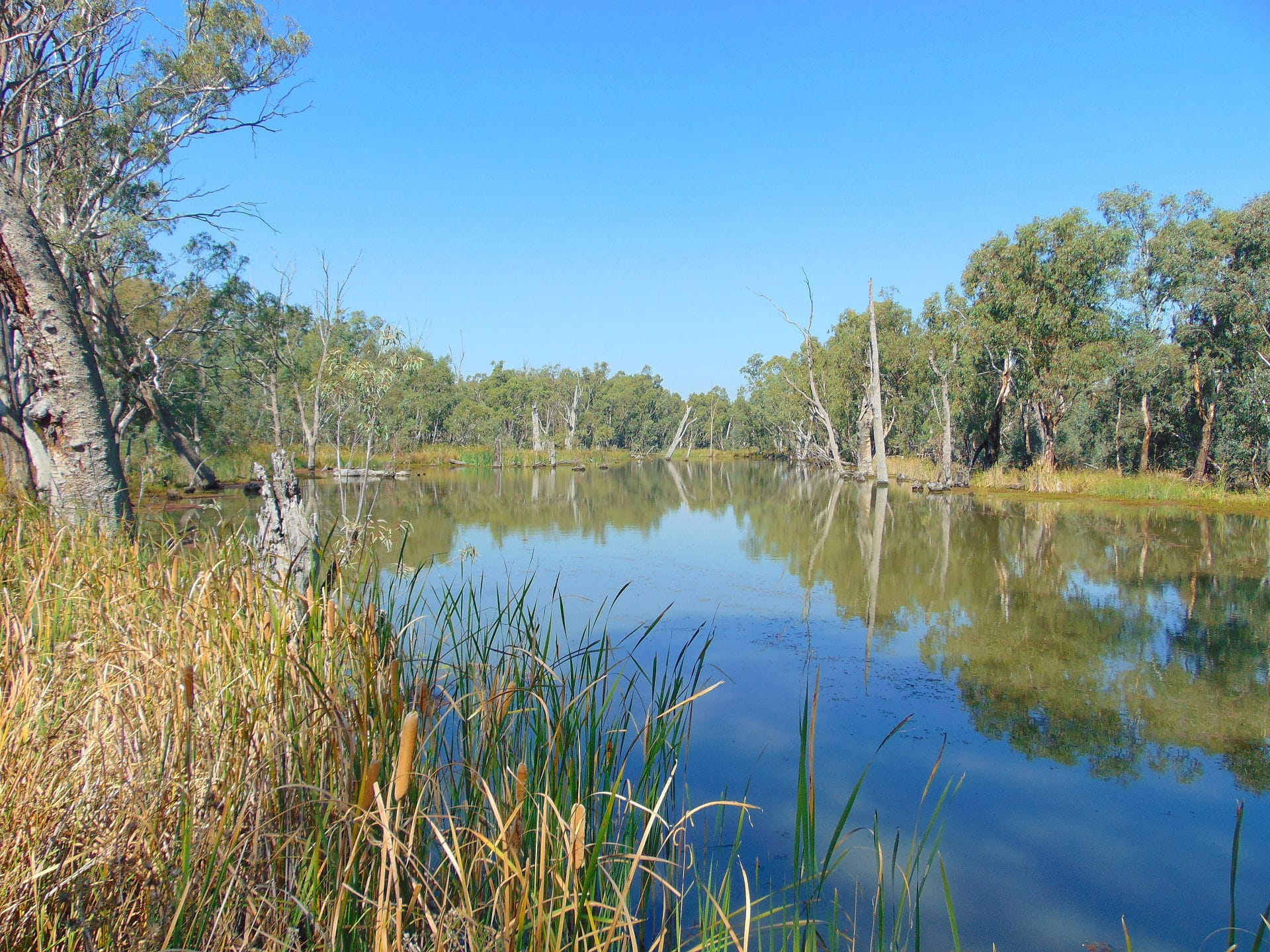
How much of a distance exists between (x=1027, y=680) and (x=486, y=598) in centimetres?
400

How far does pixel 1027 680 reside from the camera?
4.71 meters

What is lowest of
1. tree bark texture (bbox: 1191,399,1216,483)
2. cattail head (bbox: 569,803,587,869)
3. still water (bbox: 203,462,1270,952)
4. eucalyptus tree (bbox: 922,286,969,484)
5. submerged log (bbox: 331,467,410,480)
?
still water (bbox: 203,462,1270,952)

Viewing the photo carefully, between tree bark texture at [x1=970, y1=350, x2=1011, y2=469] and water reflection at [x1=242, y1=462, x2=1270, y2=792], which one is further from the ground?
tree bark texture at [x1=970, y1=350, x2=1011, y2=469]

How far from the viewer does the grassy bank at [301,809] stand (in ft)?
4.45

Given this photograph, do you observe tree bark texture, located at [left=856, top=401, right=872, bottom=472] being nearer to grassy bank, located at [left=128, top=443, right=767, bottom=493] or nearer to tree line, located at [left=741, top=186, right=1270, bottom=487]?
tree line, located at [left=741, top=186, right=1270, bottom=487]

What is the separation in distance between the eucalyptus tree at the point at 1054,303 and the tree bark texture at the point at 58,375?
17821 mm

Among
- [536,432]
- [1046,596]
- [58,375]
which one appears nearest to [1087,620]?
[1046,596]

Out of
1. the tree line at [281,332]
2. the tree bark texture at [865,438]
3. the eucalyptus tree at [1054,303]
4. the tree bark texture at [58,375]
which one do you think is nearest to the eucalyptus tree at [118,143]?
the tree line at [281,332]

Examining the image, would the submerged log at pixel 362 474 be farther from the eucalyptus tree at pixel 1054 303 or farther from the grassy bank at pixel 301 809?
the grassy bank at pixel 301 809

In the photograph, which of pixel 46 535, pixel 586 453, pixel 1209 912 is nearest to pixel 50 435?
pixel 46 535

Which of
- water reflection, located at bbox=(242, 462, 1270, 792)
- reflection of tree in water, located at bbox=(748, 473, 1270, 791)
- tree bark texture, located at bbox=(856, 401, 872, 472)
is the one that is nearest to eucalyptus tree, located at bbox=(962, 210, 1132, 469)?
water reflection, located at bbox=(242, 462, 1270, 792)

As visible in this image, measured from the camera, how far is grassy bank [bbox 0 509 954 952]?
1356 millimetres

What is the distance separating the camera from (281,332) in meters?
18.7

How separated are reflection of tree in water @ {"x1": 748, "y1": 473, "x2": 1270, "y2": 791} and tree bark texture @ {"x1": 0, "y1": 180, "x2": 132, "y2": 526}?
5.15 m
